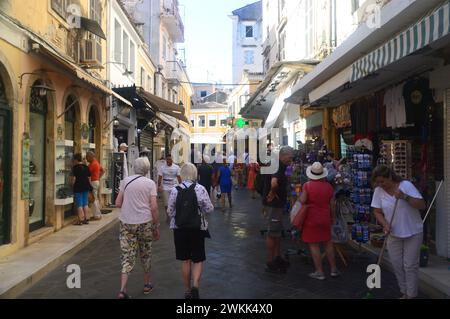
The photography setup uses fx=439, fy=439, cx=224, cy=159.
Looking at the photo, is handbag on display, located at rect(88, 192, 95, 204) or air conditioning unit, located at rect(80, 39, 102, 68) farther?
air conditioning unit, located at rect(80, 39, 102, 68)

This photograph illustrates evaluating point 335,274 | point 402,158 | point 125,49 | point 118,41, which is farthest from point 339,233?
point 125,49

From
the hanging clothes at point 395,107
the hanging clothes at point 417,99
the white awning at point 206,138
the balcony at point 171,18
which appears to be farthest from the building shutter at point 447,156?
the white awning at point 206,138

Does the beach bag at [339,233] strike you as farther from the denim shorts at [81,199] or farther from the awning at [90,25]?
the awning at [90,25]

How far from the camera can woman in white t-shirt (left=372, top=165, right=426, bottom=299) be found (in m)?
4.84

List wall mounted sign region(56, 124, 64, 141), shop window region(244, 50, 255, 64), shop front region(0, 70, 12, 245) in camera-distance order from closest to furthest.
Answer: shop front region(0, 70, 12, 245)
wall mounted sign region(56, 124, 64, 141)
shop window region(244, 50, 255, 64)

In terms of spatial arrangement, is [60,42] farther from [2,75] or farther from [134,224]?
[134,224]

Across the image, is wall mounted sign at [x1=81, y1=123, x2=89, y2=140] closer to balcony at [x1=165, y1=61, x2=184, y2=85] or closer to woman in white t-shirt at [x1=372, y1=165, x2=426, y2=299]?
woman in white t-shirt at [x1=372, y1=165, x2=426, y2=299]

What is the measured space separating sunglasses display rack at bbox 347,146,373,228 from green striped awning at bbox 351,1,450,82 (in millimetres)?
1651

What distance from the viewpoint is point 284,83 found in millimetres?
14891

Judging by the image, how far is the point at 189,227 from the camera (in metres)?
4.97

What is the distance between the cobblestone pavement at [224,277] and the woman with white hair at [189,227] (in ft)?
1.30

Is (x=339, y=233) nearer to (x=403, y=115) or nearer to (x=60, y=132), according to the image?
(x=403, y=115)

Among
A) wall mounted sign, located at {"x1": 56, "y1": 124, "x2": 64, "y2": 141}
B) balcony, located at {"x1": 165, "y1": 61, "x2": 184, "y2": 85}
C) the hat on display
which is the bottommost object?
the hat on display

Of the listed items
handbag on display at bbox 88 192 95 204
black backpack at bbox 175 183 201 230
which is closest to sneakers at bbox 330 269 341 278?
black backpack at bbox 175 183 201 230
